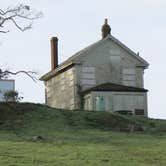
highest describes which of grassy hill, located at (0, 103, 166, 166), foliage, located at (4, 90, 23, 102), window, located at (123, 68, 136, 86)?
window, located at (123, 68, 136, 86)

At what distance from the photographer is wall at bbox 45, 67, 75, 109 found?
6871cm

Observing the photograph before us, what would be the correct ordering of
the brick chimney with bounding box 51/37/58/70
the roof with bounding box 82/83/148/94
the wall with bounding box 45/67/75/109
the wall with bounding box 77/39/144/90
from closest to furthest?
the roof with bounding box 82/83/148/94, the wall with bounding box 45/67/75/109, the wall with bounding box 77/39/144/90, the brick chimney with bounding box 51/37/58/70

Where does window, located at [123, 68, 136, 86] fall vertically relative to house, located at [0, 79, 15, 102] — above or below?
above

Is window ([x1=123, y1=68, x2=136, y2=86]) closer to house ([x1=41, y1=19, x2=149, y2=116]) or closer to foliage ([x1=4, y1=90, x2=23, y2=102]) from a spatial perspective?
house ([x1=41, y1=19, x2=149, y2=116])

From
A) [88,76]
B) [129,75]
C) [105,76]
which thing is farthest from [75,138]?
[129,75]

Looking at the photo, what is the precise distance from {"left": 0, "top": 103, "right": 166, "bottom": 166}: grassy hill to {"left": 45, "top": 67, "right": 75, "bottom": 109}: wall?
2122 cm

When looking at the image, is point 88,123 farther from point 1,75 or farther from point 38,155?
point 38,155

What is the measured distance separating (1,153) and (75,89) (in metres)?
41.3

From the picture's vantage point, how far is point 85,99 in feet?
220

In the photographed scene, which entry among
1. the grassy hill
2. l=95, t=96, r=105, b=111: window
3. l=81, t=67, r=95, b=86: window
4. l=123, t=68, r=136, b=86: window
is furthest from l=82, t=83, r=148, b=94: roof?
the grassy hill

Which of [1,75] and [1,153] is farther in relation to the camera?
[1,75]

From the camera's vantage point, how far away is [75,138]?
112ft

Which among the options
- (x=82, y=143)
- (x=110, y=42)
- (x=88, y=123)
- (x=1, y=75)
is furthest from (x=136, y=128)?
(x=110, y=42)

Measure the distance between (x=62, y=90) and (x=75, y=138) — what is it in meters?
37.4
